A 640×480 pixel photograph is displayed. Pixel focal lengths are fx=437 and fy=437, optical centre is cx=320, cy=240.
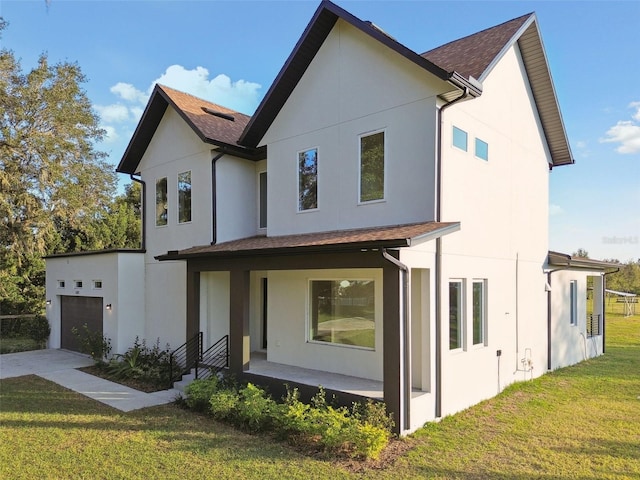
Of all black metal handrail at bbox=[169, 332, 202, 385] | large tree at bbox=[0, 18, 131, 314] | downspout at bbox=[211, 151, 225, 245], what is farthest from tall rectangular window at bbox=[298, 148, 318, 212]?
large tree at bbox=[0, 18, 131, 314]

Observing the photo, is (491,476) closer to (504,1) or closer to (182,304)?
(182,304)

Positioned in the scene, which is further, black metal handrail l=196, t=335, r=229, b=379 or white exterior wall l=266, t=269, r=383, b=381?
black metal handrail l=196, t=335, r=229, b=379

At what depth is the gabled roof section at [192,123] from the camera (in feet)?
40.4

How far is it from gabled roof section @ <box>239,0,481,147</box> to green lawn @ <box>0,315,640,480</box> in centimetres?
607

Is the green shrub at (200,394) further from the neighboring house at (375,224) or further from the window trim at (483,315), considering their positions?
the window trim at (483,315)

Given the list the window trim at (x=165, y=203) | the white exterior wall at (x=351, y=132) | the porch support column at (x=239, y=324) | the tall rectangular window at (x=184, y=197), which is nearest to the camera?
the white exterior wall at (x=351, y=132)

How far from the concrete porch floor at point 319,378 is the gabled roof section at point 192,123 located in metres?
5.97

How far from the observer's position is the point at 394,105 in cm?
890

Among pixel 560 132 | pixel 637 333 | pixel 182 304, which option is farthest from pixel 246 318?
pixel 637 333

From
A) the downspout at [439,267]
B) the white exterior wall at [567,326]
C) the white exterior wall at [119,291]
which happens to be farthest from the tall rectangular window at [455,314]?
the white exterior wall at [119,291]

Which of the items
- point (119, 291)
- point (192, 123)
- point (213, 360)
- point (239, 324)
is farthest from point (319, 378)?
point (119, 291)

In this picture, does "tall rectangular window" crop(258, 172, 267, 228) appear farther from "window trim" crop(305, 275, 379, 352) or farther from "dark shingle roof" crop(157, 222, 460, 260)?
"window trim" crop(305, 275, 379, 352)

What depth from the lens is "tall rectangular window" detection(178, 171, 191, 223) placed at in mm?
13237

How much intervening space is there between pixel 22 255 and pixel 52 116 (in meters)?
7.24
